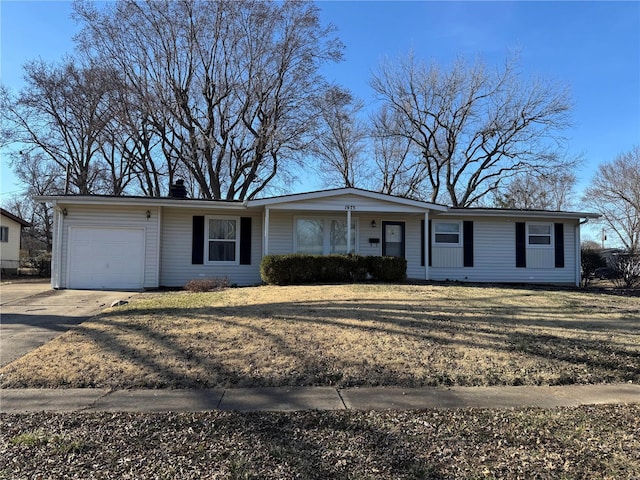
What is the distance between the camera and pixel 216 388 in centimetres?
485

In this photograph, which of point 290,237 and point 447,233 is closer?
point 290,237

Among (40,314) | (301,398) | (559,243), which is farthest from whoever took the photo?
(559,243)

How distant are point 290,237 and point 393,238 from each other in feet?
12.5

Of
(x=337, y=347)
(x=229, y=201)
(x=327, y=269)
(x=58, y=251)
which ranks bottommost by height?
(x=337, y=347)

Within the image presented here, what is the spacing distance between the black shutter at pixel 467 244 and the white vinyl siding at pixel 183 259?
772cm

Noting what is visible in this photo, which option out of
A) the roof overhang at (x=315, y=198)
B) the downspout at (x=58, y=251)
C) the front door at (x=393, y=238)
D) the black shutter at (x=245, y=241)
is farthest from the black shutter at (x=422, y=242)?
the downspout at (x=58, y=251)

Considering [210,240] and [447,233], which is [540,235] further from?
[210,240]

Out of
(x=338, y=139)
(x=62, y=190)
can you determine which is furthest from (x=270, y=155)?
(x=62, y=190)

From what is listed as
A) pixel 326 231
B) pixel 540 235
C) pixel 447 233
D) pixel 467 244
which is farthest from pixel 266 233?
pixel 540 235

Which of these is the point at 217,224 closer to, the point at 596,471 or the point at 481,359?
the point at 481,359

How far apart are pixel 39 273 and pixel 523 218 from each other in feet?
79.9

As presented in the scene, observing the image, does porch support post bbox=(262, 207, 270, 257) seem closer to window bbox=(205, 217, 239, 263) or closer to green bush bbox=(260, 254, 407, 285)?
green bush bbox=(260, 254, 407, 285)

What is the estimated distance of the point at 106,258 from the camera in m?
14.6

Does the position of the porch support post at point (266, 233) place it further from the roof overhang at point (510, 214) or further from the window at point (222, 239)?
the roof overhang at point (510, 214)
